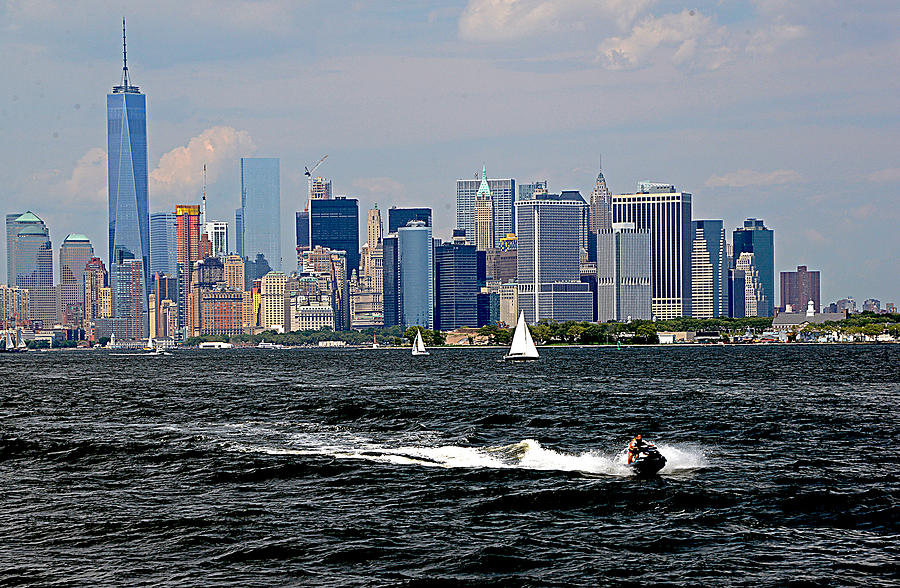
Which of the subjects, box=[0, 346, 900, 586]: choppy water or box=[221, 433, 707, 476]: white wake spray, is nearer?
box=[0, 346, 900, 586]: choppy water

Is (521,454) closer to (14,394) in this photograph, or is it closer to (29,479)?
(29,479)

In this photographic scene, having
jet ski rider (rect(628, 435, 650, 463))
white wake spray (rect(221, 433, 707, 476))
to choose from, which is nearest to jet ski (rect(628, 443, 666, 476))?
jet ski rider (rect(628, 435, 650, 463))

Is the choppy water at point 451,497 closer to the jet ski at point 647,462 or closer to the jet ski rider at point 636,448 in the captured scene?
the jet ski at point 647,462

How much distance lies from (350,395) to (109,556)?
8121cm

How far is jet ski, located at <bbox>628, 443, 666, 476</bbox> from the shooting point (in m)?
54.9

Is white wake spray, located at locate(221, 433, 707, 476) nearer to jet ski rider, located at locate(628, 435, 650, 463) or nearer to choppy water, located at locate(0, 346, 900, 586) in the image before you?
choppy water, located at locate(0, 346, 900, 586)

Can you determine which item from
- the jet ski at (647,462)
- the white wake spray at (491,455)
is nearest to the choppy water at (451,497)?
the white wake spray at (491,455)

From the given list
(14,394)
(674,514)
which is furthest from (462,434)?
(14,394)

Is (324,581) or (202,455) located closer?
(324,581)

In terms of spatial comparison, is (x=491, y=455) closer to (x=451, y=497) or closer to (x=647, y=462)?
(x=647, y=462)

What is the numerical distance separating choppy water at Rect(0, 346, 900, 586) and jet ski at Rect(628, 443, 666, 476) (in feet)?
2.63

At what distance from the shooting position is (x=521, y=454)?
64.2m

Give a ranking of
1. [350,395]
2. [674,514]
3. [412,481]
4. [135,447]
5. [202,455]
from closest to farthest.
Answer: [674,514] → [412,481] → [202,455] → [135,447] → [350,395]

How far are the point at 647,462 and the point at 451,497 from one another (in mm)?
10005
